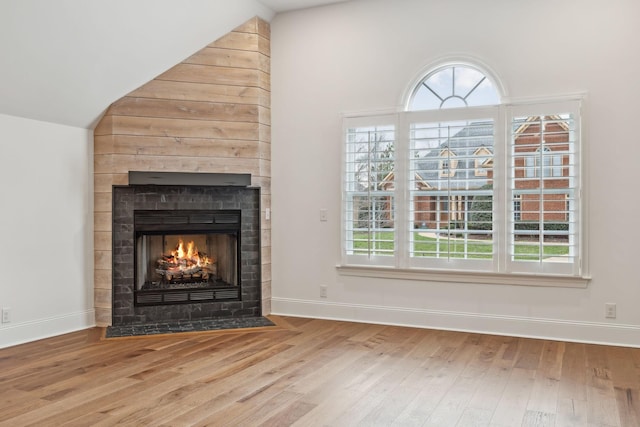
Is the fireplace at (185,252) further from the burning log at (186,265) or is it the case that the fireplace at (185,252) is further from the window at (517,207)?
the window at (517,207)

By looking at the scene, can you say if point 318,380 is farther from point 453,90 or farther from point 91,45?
point 91,45

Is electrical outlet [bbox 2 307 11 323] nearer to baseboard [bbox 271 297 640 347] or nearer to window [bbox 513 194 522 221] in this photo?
baseboard [bbox 271 297 640 347]

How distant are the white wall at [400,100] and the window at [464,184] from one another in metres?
0.16

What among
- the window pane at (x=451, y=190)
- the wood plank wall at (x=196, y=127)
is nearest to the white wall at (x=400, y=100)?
the wood plank wall at (x=196, y=127)

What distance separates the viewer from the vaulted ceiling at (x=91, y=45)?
4.04m

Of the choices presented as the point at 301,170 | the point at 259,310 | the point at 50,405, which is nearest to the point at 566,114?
the point at 301,170

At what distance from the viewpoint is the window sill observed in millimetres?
4816

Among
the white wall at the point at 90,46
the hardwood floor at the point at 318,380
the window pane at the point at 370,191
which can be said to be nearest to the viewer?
the hardwood floor at the point at 318,380

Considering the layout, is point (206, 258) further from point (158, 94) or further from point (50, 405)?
point (50, 405)

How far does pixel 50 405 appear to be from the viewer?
3.29m

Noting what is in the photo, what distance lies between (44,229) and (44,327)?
850 millimetres

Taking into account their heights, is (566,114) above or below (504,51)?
below

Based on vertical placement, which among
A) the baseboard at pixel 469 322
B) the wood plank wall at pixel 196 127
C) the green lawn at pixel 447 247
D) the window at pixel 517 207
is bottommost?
the baseboard at pixel 469 322

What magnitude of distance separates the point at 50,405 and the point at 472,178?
3712mm
